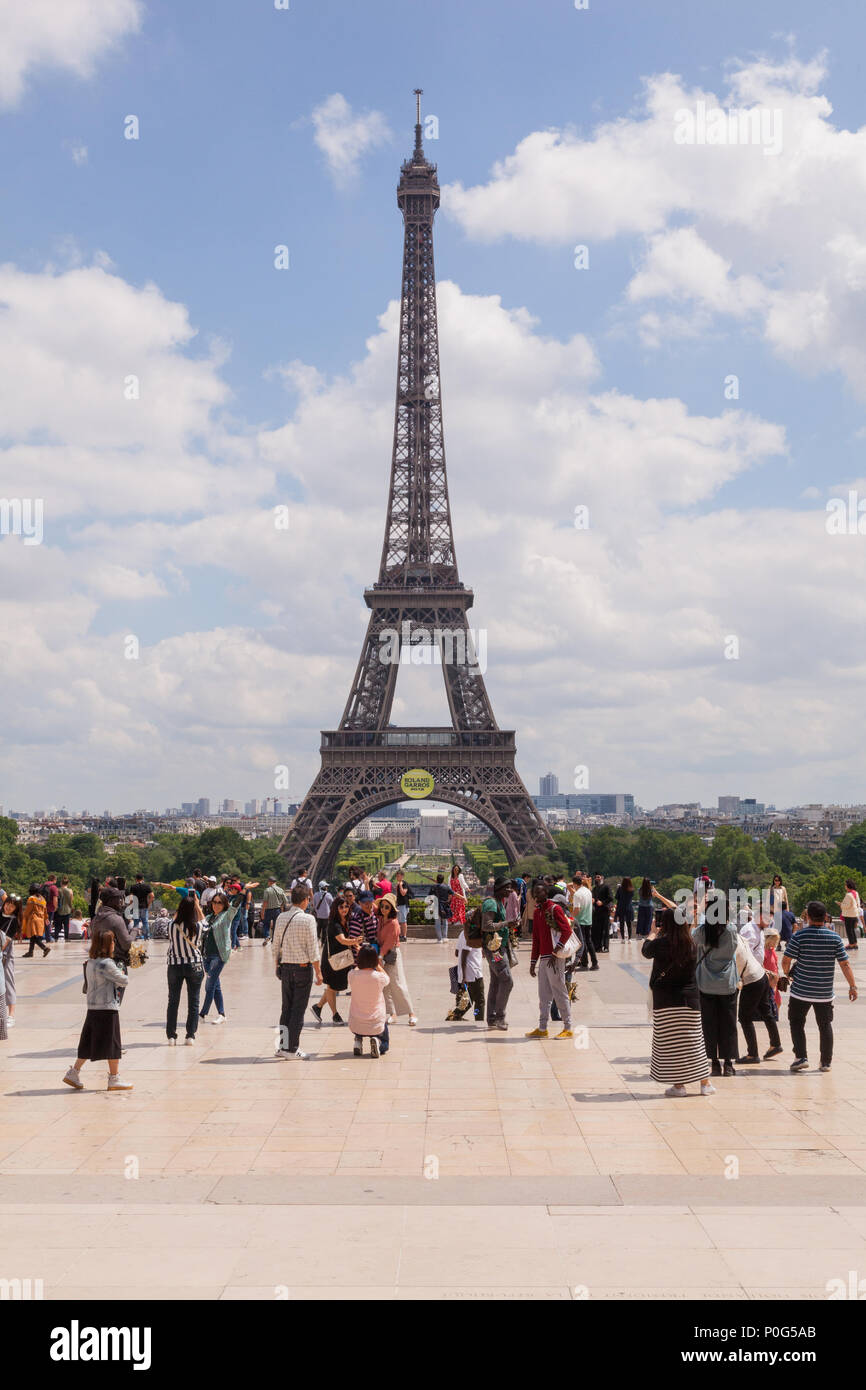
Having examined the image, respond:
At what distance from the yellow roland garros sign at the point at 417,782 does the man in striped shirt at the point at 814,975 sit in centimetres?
5548

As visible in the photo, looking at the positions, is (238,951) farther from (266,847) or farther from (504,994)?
(266,847)

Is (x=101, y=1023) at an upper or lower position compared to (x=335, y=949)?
lower

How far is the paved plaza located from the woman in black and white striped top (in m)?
0.33

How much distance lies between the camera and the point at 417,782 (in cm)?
6906

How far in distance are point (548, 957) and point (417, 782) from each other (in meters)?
54.0

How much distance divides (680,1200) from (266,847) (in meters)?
133

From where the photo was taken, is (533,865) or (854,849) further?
(854,849)

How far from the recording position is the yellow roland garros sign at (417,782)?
68688 millimetres

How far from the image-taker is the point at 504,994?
16.2 meters

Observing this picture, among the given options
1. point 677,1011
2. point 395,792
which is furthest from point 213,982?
point 395,792

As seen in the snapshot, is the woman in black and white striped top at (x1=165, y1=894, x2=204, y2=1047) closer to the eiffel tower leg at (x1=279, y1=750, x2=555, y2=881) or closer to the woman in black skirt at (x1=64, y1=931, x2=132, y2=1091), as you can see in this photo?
the woman in black skirt at (x1=64, y1=931, x2=132, y2=1091)

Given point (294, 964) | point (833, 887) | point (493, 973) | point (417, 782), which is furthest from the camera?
point (417, 782)

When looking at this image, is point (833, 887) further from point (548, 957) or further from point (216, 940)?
point (216, 940)

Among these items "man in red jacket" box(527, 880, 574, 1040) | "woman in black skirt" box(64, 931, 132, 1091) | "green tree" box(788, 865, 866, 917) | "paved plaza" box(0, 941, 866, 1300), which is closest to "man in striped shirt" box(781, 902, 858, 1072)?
"paved plaza" box(0, 941, 866, 1300)
